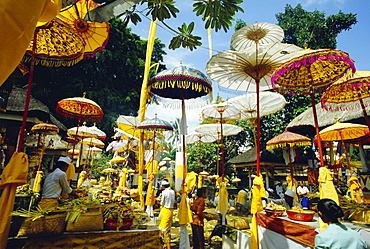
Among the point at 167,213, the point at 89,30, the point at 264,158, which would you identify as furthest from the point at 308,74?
the point at 264,158

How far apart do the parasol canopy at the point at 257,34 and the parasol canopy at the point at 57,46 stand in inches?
131

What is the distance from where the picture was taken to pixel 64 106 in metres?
6.65

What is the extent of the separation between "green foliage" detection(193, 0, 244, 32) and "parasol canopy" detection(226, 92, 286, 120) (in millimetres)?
3397

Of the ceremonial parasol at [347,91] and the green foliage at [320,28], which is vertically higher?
the green foliage at [320,28]

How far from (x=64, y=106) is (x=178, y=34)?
5530 mm

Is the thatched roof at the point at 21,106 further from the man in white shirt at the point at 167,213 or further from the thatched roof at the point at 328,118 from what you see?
the thatched roof at the point at 328,118

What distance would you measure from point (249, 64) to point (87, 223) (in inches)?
168

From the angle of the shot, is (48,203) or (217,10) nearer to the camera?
(217,10)

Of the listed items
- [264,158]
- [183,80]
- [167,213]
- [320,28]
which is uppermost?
[320,28]

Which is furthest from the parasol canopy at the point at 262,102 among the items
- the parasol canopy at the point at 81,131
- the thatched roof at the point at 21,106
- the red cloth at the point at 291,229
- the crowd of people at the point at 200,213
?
the thatched roof at the point at 21,106

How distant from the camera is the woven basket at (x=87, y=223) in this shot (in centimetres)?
304

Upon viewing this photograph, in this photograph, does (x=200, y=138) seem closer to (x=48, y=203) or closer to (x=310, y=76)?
(x=310, y=76)

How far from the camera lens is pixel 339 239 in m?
2.23

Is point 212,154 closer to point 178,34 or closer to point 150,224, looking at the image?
point 150,224
